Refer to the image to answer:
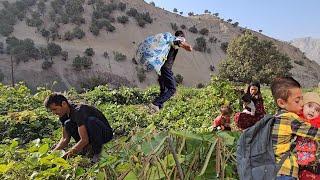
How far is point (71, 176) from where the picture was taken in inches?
136

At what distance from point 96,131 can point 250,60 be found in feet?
120

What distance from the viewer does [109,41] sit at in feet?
159

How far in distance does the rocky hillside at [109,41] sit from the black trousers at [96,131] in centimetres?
3077

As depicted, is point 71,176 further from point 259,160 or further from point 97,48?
point 97,48

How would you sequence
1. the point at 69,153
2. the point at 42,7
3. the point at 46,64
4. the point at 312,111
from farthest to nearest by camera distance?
the point at 42,7 → the point at 46,64 → the point at 69,153 → the point at 312,111

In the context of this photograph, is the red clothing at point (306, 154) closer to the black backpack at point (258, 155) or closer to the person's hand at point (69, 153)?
the black backpack at point (258, 155)

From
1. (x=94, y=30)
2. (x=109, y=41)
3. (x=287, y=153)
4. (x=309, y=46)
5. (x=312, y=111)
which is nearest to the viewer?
(x=287, y=153)

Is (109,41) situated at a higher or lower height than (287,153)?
lower

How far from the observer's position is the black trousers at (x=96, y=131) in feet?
16.9

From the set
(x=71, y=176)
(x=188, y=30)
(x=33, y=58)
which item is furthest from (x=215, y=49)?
(x=71, y=176)

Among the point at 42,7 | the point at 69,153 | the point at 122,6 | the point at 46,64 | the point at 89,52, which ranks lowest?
the point at 46,64

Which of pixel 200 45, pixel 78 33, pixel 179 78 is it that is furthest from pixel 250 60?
pixel 78 33

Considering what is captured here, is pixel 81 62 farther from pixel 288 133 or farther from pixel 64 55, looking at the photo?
pixel 288 133

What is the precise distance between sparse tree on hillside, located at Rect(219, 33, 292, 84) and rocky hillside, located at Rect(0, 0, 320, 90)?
5751mm
